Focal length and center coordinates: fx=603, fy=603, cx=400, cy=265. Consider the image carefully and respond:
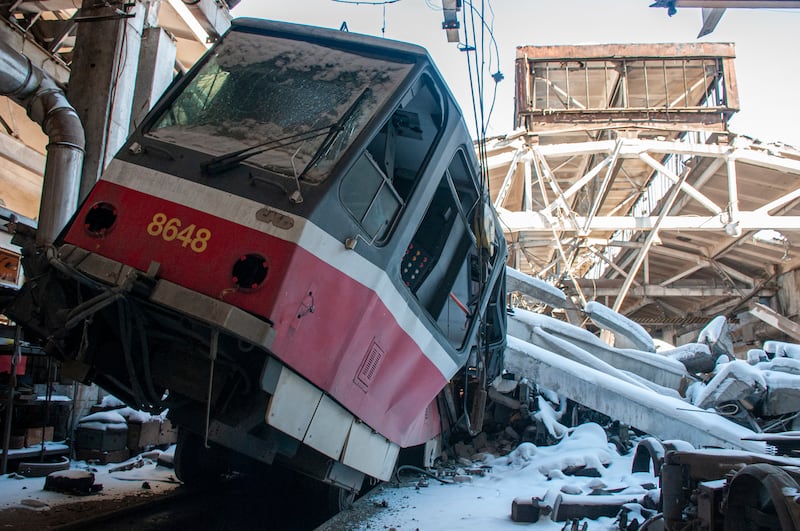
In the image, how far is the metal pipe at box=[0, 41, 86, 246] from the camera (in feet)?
24.6

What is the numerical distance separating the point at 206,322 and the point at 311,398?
0.77 meters

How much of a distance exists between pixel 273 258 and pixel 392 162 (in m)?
1.43

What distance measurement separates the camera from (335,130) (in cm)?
372

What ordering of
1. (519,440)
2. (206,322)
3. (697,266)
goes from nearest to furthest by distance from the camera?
(206,322), (519,440), (697,266)

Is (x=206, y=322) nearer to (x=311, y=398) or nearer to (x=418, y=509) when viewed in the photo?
(x=311, y=398)

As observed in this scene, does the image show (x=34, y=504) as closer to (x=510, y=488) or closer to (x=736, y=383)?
(x=510, y=488)

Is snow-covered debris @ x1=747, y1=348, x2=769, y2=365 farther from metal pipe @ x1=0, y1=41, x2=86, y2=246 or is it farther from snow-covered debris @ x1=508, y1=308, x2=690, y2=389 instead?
metal pipe @ x1=0, y1=41, x2=86, y2=246

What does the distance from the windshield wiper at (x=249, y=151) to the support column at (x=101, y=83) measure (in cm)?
555

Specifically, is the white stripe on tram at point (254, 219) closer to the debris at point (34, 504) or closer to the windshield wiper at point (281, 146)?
the windshield wiper at point (281, 146)

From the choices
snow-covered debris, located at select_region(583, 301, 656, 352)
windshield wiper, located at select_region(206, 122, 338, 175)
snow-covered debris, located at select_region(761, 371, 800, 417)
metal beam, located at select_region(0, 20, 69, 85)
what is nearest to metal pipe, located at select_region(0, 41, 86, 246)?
metal beam, located at select_region(0, 20, 69, 85)

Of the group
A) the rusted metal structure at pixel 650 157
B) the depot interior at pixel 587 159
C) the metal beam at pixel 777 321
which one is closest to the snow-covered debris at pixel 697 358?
A: the depot interior at pixel 587 159

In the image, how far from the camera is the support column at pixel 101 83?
8359mm

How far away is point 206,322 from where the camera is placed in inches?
123

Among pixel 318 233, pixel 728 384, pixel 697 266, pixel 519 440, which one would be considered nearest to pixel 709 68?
pixel 697 266
